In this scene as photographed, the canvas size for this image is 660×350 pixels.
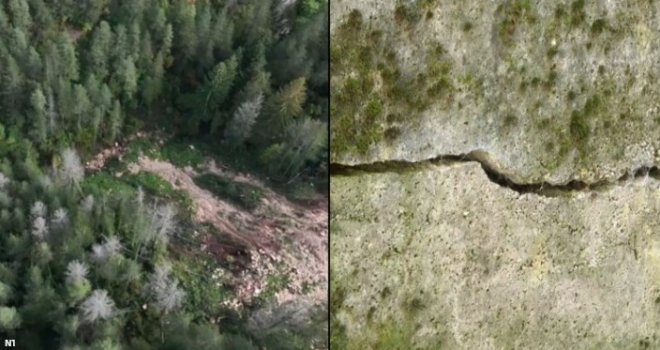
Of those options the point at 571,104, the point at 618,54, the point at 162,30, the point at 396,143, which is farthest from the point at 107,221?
the point at 618,54

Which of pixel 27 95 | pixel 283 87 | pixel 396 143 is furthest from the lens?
pixel 283 87

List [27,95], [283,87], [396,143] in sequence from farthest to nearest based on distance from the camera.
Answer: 1. [283,87]
2. [27,95]
3. [396,143]

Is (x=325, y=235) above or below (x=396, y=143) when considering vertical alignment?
below

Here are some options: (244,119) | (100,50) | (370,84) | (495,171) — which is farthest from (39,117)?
(495,171)

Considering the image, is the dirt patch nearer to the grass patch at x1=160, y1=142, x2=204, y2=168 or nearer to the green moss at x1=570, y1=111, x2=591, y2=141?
the grass patch at x1=160, y1=142, x2=204, y2=168

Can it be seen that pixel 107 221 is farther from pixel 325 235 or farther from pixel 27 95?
pixel 325 235

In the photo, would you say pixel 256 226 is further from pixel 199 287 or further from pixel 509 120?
pixel 509 120
